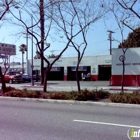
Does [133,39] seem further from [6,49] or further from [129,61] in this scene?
[6,49]

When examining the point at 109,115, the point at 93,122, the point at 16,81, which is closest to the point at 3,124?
the point at 93,122

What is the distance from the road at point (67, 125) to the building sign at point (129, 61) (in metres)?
20.6

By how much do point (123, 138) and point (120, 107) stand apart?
5512 mm

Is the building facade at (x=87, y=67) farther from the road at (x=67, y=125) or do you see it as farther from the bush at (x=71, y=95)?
the road at (x=67, y=125)

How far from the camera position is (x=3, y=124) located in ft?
26.9

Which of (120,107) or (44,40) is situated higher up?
(44,40)

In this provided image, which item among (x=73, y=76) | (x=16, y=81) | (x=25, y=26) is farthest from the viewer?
(x=73, y=76)

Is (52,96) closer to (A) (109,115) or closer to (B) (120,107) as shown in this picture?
(B) (120,107)

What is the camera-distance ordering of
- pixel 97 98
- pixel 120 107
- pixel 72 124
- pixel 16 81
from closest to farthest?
1. pixel 72 124
2. pixel 120 107
3. pixel 97 98
4. pixel 16 81

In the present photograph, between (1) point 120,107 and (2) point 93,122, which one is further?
(1) point 120,107

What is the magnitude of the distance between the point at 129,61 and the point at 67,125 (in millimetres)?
23615

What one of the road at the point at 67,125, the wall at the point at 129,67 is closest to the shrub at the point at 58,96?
the road at the point at 67,125

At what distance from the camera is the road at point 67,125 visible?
667 centimetres

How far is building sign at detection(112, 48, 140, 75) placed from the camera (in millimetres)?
29891
